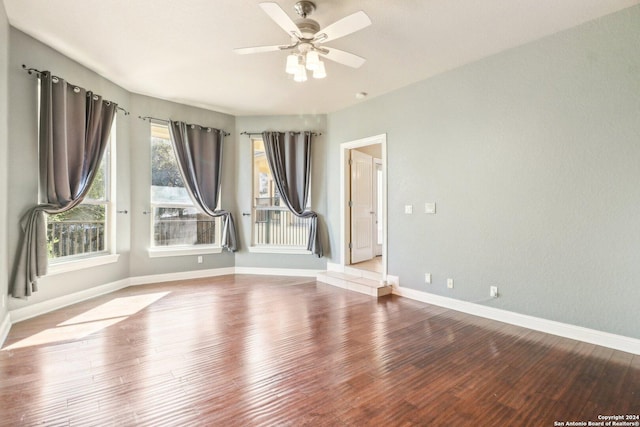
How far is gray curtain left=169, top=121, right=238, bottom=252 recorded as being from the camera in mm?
5125

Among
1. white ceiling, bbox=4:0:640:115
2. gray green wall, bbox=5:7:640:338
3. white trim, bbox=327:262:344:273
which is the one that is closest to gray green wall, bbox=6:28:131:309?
gray green wall, bbox=5:7:640:338

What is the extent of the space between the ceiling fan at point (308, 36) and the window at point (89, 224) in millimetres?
2974

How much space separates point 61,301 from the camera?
12.2ft

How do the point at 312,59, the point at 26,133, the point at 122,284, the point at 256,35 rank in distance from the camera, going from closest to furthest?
the point at 312,59, the point at 256,35, the point at 26,133, the point at 122,284

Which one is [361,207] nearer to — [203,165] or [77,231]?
[203,165]

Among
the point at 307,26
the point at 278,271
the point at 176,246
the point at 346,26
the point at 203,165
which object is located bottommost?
the point at 278,271

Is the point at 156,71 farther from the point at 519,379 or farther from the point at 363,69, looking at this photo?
the point at 519,379

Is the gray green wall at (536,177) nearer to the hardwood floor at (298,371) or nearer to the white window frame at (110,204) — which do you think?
the hardwood floor at (298,371)

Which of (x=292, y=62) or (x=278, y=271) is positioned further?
(x=278, y=271)

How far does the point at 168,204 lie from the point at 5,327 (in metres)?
2.56

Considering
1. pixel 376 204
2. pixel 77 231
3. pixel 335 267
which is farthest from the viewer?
pixel 376 204

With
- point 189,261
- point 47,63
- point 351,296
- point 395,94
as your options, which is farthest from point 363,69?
point 189,261

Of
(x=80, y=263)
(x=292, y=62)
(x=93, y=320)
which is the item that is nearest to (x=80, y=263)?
(x=80, y=263)

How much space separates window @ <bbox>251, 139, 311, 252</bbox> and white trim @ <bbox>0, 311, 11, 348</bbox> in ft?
10.8
